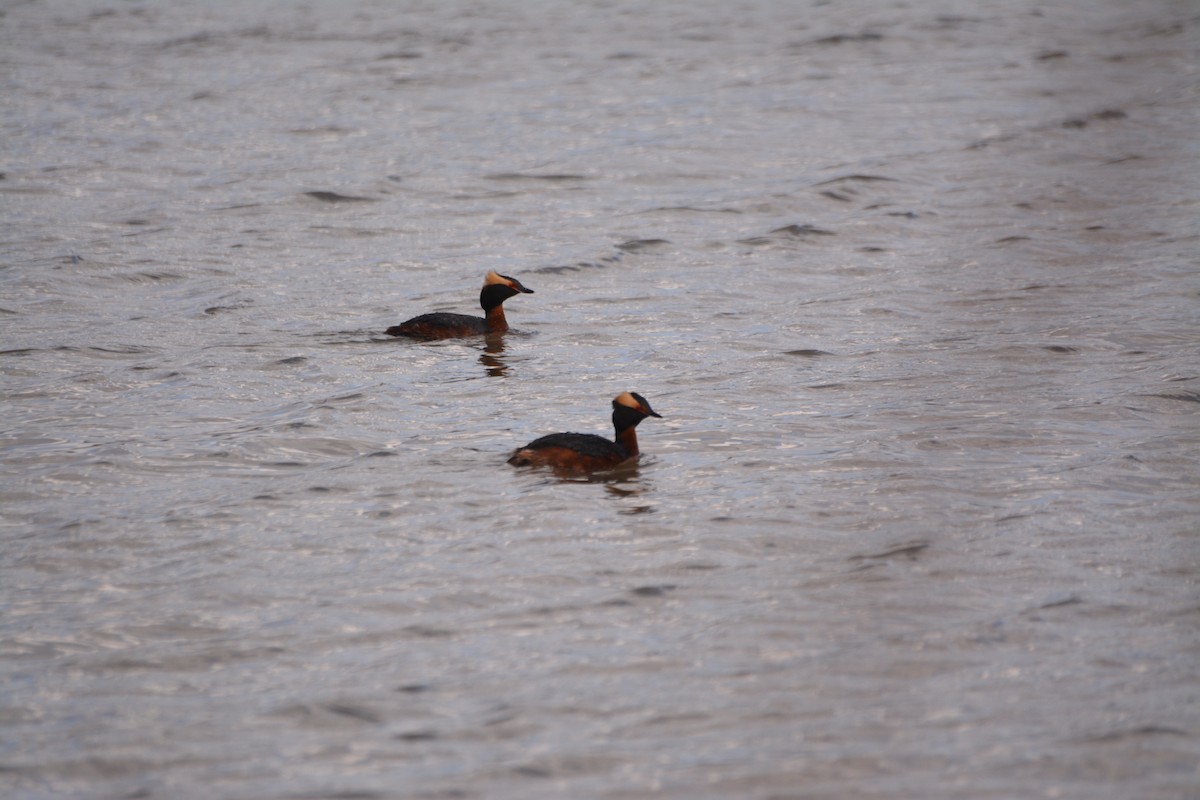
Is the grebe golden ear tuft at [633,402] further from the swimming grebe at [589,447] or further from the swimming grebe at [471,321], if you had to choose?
the swimming grebe at [471,321]

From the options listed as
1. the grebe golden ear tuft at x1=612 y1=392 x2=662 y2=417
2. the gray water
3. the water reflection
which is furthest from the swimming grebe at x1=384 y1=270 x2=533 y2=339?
the grebe golden ear tuft at x1=612 y1=392 x2=662 y2=417

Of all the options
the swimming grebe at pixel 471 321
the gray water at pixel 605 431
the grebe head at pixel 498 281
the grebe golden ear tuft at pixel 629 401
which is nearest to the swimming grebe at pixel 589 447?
the grebe golden ear tuft at pixel 629 401

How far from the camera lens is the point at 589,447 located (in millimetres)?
10031

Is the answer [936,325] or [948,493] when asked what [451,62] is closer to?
[936,325]

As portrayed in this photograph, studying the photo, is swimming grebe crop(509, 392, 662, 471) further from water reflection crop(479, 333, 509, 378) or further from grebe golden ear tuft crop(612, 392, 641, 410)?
water reflection crop(479, 333, 509, 378)

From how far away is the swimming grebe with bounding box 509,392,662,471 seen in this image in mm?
10016

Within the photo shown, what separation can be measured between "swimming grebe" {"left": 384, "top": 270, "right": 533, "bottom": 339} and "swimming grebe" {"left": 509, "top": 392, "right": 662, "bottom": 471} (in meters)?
3.76

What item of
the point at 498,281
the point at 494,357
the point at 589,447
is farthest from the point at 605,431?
the point at 498,281

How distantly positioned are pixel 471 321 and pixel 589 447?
444 cm

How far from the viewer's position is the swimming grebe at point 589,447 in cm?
1002

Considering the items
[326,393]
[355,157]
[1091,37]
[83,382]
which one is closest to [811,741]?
[326,393]

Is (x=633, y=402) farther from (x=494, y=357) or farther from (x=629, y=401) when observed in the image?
(x=494, y=357)

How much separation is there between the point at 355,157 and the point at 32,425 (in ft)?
38.4

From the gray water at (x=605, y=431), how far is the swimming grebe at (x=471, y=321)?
1.02ft
